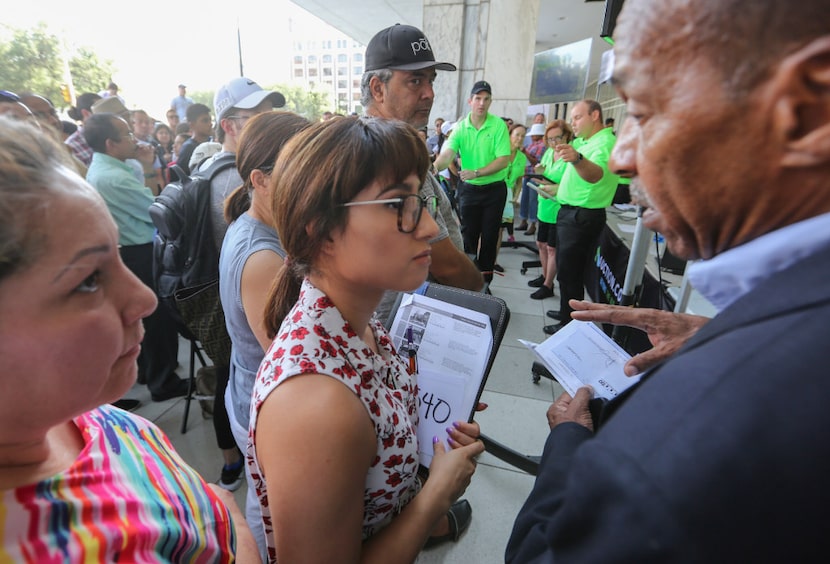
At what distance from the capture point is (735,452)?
0.43m

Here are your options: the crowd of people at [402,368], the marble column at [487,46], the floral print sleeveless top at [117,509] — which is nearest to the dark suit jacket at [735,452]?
the crowd of people at [402,368]

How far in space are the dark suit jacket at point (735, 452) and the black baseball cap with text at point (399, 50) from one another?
6.79 feet

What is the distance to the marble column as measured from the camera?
7.97 m

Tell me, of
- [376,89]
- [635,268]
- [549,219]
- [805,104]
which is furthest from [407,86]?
[549,219]

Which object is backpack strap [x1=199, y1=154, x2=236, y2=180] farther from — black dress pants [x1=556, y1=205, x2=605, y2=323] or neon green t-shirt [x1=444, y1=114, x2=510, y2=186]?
neon green t-shirt [x1=444, y1=114, x2=510, y2=186]

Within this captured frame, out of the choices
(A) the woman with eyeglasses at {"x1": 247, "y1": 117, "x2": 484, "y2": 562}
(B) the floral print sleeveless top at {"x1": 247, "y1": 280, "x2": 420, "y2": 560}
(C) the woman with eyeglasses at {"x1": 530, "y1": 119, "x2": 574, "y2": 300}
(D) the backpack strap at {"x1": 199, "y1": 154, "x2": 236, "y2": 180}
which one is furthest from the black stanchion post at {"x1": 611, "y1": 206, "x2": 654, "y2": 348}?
(D) the backpack strap at {"x1": 199, "y1": 154, "x2": 236, "y2": 180}

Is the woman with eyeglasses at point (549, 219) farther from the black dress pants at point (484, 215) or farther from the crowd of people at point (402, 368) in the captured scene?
the crowd of people at point (402, 368)

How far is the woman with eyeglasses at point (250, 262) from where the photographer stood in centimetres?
142

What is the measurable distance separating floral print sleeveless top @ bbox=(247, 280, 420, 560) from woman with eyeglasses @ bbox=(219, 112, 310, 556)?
0.35m

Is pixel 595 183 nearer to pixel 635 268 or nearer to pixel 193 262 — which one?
pixel 635 268

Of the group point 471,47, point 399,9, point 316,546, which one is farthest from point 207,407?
point 399,9

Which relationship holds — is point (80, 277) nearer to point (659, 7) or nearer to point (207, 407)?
point (659, 7)

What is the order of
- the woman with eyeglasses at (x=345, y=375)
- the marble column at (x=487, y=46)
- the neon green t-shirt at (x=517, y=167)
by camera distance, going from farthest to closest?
1. the marble column at (x=487, y=46)
2. the neon green t-shirt at (x=517, y=167)
3. the woman with eyeglasses at (x=345, y=375)

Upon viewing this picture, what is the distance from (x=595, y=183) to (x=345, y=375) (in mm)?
3465
